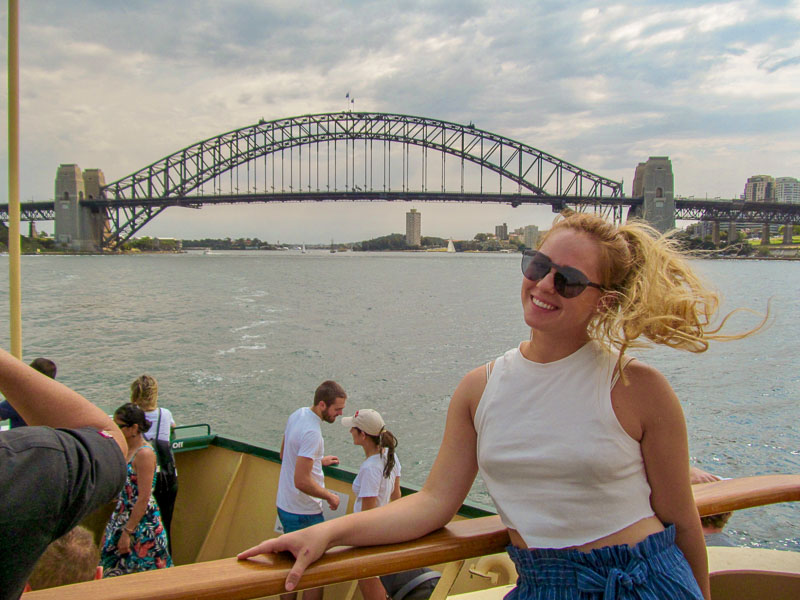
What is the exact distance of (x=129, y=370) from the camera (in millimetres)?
15609

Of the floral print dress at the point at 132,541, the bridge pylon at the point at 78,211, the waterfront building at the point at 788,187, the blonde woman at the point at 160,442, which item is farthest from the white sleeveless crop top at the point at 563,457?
the waterfront building at the point at 788,187

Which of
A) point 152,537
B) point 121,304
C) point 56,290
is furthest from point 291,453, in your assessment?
point 56,290

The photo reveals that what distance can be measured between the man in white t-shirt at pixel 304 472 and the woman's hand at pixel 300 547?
2480 mm

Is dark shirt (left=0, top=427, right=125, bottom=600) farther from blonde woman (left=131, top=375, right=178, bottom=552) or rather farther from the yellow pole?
blonde woman (left=131, top=375, right=178, bottom=552)

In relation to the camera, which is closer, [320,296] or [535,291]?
[535,291]

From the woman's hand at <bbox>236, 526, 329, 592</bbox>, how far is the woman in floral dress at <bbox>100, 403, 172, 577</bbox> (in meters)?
2.41

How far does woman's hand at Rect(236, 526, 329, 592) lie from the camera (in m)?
1.10

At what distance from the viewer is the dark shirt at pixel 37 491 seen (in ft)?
2.68

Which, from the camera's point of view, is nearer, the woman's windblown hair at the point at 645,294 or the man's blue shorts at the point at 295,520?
the woman's windblown hair at the point at 645,294

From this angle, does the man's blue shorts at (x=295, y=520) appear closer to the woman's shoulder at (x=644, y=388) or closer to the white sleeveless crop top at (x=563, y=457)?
the white sleeveless crop top at (x=563, y=457)

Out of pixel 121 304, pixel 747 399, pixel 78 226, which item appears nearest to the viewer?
pixel 747 399

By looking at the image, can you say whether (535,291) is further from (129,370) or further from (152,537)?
(129,370)

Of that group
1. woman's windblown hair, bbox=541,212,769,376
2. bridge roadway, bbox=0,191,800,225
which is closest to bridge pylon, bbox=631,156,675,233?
bridge roadway, bbox=0,191,800,225

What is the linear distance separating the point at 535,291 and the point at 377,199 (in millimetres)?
64102
